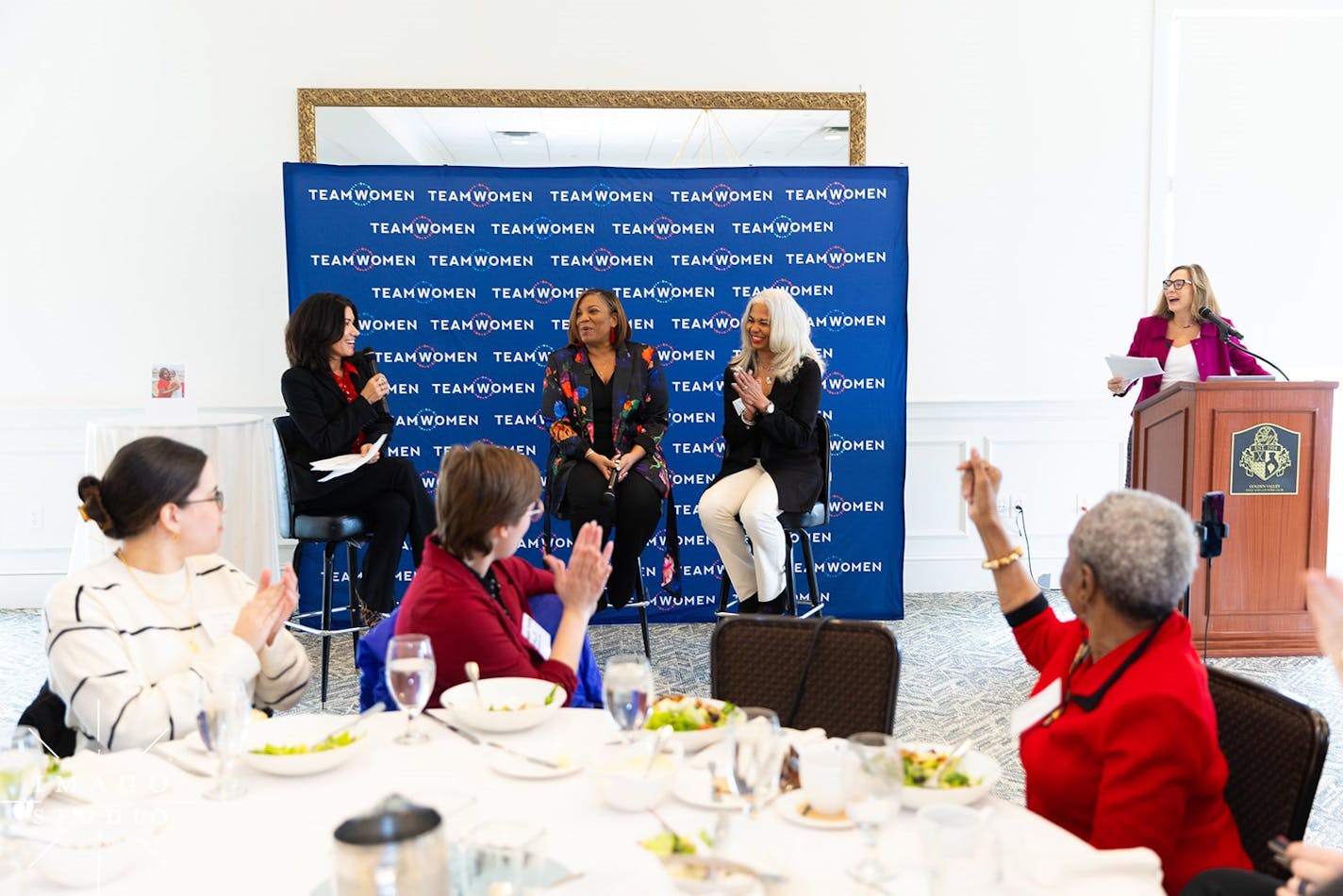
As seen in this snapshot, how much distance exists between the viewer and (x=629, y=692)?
1.60 metres

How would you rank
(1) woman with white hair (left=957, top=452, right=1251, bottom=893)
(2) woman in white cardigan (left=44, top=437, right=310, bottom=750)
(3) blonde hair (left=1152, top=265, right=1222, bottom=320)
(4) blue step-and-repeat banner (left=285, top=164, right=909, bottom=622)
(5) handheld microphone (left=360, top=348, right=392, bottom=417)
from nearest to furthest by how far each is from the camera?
(1) woman with white hair (left=957, top=452, right=1251, bottom=893)
(2) woman in white cardigan (left=44, top=437, right=310, bottom=750)
(5) handheld microphone (left=360, top=348, right=392, bottom=417)
(3) blonde hair (left=1152, top=265, right=1222, bottom=320)
(4) blue step-and-repeat banner (left=285, top=164, right=909, bottom=622)

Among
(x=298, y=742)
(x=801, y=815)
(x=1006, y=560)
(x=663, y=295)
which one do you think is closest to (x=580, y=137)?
(x=663, y=295)

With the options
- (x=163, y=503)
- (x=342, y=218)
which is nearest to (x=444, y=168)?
(x=342, y=218)

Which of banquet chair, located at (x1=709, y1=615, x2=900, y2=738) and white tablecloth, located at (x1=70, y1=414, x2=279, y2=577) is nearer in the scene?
banquet chair, located at (x1=709, y1=615, x2=900, y2=738)

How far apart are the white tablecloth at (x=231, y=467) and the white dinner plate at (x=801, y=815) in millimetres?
3437

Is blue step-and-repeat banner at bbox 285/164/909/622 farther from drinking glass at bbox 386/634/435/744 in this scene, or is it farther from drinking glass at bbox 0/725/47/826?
drinking glass at bbox 0/725/47/826

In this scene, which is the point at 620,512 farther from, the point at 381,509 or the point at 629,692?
the point at 629,692

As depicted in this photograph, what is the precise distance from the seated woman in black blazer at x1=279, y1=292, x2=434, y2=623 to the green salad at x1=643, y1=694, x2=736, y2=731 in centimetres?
295

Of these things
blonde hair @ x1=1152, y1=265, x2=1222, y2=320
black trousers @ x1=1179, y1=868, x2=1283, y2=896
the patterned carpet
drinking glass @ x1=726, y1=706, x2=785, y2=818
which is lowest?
the patterned carpet

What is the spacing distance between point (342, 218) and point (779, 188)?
209 centimetres

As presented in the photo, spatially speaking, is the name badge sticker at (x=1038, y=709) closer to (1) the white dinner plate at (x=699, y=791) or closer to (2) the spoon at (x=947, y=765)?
(2) the spoon at (x=947, y=765)

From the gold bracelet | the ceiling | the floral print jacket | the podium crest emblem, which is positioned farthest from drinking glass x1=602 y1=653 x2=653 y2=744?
the ceiling

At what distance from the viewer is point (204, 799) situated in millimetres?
1542

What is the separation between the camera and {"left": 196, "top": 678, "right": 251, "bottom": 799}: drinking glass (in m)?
1.52
